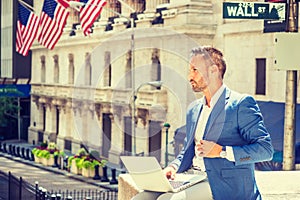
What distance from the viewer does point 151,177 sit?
16.4ft

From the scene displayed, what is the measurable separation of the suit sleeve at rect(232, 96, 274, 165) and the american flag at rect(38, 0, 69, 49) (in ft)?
103

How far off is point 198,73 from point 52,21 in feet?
113

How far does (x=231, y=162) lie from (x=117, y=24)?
3918 cm

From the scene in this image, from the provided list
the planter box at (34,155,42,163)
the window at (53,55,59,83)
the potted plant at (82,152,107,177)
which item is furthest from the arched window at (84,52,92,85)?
the potted plant at (82,152,107,177)

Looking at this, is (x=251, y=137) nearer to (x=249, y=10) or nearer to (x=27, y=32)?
(x=249, y=10)

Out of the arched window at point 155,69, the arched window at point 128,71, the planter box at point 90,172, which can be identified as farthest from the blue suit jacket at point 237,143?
the arched window at point 128,71

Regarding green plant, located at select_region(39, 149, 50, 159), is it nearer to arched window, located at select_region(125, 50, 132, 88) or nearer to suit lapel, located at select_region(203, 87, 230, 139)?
arched window, located at select_region(125, 50, 132, 88)

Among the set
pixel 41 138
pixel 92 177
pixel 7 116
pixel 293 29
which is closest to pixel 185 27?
pixel 92 177

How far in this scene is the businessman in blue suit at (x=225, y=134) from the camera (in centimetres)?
495

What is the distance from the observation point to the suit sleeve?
4922 mm

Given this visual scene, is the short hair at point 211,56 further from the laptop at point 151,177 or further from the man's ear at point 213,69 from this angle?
the laptop at point 151,177

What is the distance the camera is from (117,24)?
43.7 m

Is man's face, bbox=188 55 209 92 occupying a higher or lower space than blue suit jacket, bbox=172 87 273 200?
higher

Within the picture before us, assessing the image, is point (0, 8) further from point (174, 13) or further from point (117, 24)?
point (174, 13)
